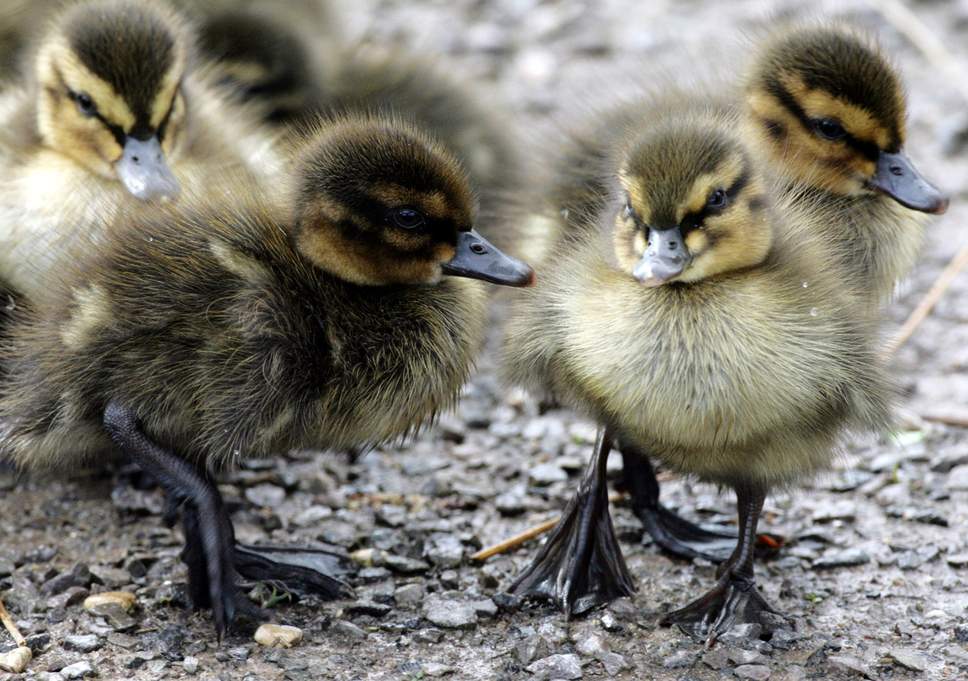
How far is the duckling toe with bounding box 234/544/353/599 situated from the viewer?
121 inches

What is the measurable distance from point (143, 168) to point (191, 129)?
1.01 ft

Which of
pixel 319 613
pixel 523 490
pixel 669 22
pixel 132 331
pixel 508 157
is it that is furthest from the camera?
pixel 669 22

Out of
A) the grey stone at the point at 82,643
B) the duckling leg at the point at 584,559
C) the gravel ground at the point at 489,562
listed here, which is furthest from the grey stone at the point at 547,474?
the grey stone at the point at 82,643

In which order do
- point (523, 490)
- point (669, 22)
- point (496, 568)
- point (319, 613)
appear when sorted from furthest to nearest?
point (669, 22) < point (523, 490) < point (496, 568) < point (319, 613)

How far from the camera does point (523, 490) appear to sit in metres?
3.63

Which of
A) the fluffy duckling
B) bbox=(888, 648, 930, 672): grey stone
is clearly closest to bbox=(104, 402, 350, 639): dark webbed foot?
bbox=(888, 648, 930, 672): grey stone

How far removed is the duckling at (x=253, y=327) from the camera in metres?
2.79

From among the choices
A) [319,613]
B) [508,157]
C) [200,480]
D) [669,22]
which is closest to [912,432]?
[508,157]

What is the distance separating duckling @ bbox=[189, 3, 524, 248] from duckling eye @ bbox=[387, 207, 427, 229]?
1.19 m

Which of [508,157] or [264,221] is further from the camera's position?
[508,157]

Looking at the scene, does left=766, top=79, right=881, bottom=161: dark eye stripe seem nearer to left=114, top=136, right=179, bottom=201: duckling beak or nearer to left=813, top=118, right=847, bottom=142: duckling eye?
left=813, top=118, right=847, bottom=142: duckling eye

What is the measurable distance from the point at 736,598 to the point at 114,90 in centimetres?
187

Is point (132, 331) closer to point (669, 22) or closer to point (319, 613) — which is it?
point (319, 613)

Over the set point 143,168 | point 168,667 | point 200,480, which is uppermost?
point 143,168
